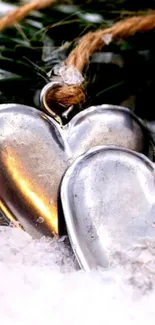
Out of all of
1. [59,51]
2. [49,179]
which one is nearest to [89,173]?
[49,179]

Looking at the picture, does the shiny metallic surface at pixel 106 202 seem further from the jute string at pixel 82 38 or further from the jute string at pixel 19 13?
the jute string at pixel 19 13

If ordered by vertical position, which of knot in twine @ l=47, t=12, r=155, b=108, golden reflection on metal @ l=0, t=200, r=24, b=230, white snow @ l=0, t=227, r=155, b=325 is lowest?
white snow @ l=0, t=227, r=155, b=325

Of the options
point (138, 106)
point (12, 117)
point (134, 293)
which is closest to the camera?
point (134, 293)

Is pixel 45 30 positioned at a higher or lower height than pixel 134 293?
higher

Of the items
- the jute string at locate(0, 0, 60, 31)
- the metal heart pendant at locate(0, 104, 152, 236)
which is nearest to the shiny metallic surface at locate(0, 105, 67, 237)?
the metal heart pendant at locate(0, 104, 152, 236)

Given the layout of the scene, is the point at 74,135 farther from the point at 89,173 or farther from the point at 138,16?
the point at 138,16

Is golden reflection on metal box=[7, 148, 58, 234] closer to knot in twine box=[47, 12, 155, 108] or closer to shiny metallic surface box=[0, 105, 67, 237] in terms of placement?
shiny metallic surface box=[0, 105, 67, 237]
